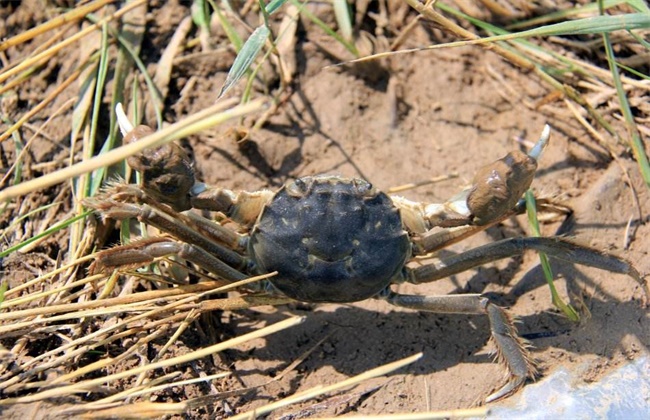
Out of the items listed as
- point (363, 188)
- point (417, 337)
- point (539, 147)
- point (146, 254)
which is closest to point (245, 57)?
point (363, 188)

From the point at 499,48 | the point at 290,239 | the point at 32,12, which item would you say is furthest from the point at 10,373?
the point at 499,48

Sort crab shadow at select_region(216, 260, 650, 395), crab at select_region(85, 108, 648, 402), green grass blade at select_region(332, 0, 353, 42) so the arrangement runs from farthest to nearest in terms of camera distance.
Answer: green grass blade at select_region(332, 0, 353, 42) → crab shadow at select_region(216, 260, 650, 395) → crab at select_region(85, 108, 648, 402)

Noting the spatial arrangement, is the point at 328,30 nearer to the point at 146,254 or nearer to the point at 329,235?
the point at 329,235

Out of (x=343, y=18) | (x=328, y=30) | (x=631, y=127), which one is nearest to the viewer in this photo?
(x=631, y=127)

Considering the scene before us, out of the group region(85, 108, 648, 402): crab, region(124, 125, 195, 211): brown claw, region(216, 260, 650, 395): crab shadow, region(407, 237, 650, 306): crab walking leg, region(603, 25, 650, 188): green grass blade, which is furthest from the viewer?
region(603, 25, 650, 188): green grass blade

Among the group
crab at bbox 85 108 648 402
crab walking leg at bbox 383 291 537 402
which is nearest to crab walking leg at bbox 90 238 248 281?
crab at bbox 85 108 648 402

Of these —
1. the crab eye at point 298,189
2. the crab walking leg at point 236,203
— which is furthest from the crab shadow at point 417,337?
the crab eye at point 298,189

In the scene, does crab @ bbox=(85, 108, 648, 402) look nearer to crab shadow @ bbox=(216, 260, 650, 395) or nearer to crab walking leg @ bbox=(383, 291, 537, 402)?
crab walking leg @ bbox=(383, 291, 537, 402)
